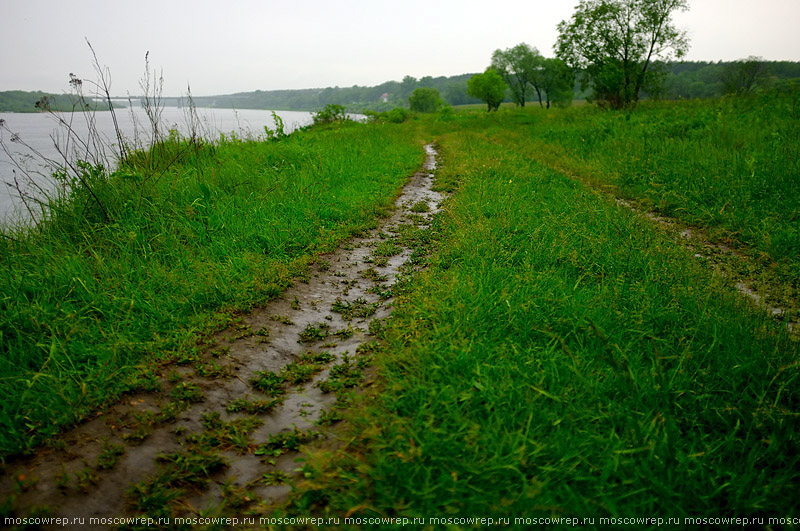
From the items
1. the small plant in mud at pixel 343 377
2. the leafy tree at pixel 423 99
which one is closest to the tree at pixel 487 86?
the leafy tree at pixel 423 99

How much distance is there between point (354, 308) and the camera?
3.85 m

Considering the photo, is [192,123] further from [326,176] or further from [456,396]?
[456,396]

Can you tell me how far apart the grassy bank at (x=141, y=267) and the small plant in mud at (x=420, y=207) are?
0.51 m

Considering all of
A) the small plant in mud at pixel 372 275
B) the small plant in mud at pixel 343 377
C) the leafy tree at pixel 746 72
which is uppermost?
the leafy tree at pixel 746 72

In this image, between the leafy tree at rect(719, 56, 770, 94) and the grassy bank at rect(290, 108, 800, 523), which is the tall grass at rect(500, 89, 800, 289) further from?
the leafy tree at rect(719, 56, 770, 94)

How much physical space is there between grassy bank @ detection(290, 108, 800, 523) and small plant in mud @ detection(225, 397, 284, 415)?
637 millimetres

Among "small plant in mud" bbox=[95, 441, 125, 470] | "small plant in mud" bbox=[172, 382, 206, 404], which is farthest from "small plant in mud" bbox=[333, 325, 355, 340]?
"small plant in mud" bbox=[95, 441, 125, 470]

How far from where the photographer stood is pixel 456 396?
239 cm

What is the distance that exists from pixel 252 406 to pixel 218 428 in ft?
0.77

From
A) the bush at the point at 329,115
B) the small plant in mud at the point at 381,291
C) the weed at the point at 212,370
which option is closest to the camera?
the weed at the point at 212,370

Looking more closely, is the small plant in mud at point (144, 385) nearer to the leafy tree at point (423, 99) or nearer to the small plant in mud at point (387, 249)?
the small plant in mud at point (387, 249)

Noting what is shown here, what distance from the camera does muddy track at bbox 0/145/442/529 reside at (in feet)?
6.56

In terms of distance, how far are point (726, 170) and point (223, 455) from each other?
28.8 feet

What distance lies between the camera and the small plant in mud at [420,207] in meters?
6.94
